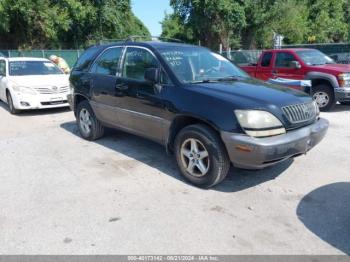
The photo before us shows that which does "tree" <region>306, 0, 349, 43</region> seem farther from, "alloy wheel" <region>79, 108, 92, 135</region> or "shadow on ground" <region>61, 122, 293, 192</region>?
"alloy wheel" <region>79, 108, 92, 135</region>

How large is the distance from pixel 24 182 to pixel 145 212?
6.38 feet

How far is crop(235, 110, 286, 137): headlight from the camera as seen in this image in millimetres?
3871

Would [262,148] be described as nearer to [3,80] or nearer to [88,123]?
[88,123]

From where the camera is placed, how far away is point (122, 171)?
506 cm

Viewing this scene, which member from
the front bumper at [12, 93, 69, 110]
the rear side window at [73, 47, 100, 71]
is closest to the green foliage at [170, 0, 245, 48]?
the front bumper at [12, 93, 69, 110]

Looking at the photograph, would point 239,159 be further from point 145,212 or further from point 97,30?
point 97,30

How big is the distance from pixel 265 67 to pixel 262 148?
7.10m

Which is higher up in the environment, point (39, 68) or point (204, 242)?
point (39, 68)

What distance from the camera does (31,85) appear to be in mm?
9125

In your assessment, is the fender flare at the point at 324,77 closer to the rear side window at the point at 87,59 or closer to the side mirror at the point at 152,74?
the rear side window at the point at 87,59

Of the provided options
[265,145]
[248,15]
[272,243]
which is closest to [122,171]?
[265,145]

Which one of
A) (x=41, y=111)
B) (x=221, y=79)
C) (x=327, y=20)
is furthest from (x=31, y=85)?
(x=327, y=20)

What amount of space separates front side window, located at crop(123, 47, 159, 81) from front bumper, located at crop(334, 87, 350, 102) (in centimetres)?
574

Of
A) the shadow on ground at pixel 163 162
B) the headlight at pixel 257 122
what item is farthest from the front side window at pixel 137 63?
the headlight at pixel 257 122
